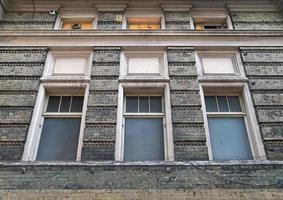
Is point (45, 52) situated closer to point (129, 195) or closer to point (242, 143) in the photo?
point (129, 195)

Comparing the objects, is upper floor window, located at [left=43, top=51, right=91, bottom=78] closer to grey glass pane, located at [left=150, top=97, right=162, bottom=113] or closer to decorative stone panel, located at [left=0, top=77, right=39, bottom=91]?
decorative stone panel, located at [left=0, top=77, right=39, bottom=91]

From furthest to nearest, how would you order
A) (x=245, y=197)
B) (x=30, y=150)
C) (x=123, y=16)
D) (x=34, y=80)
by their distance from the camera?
(x=123, y=16) < (x=34, y=80) < (x=30, y=150) < (x=245, y=197)

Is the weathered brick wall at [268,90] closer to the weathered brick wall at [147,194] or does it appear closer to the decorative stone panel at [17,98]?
the weathered brick wall at [147,194]

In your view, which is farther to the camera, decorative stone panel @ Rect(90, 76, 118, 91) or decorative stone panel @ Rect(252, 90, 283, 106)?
decorative stone panel @ Rect(90, 76, 118, 91)

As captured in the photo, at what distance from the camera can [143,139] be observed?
25.0 feet

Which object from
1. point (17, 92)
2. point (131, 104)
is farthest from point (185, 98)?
point (17, 92)

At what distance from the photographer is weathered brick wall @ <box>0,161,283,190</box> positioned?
253 inches

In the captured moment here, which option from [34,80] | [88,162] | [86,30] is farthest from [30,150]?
[86,30]

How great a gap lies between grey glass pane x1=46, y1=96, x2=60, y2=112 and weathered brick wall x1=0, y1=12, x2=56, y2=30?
2731 mm

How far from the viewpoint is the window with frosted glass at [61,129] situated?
7402 millimetres

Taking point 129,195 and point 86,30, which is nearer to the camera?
point 129,195

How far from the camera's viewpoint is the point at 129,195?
627cm

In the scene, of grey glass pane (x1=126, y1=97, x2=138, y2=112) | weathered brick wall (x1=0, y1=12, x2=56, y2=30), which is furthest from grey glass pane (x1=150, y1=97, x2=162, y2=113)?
weathered brick wall (x1=0, y1=12, x2=56, y2=30)

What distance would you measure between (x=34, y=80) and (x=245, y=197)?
635cm
